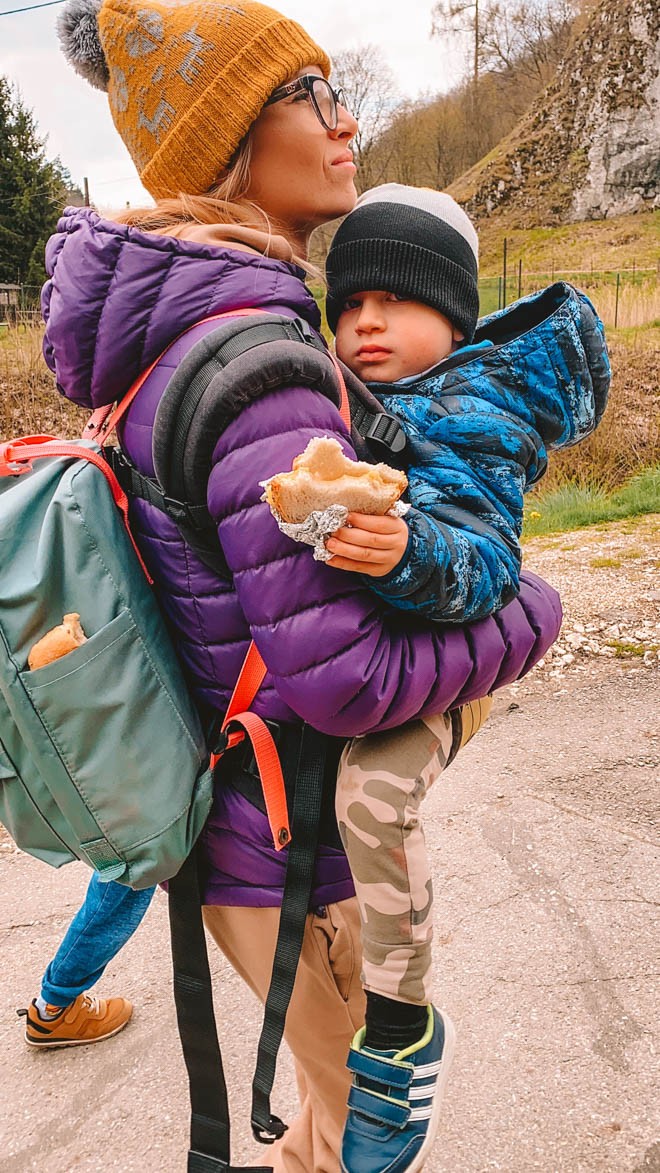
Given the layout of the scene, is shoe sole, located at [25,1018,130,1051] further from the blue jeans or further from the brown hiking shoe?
the blue jeans

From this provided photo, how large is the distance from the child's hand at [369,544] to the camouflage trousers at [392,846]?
31 centimetres

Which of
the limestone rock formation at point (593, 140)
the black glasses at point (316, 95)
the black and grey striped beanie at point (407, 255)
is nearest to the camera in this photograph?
the black glasses at point (316, 95)

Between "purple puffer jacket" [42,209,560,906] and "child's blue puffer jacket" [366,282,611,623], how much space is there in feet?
0.24

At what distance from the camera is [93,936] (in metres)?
2.05

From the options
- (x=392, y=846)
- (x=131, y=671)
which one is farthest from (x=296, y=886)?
(x=131, y=671)

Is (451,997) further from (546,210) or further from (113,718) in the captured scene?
(546,210)

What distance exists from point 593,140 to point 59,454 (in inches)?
1434

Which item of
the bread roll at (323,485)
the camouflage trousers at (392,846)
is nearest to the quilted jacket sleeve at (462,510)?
the bread roll at (323,485)

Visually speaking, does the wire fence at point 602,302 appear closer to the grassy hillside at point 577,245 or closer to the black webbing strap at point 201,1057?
the grassy hillside at point 577,245

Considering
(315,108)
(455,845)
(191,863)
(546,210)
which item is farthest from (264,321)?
(546,210)

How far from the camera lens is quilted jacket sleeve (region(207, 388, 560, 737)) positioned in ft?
3.37

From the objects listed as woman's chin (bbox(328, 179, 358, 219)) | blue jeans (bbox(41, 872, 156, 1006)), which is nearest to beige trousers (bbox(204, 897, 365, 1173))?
blue jeans (bbox(41, 872, 156, 1006))

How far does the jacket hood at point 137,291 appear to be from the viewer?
111cm

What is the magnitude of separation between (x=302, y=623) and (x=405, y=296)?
2.37ft
